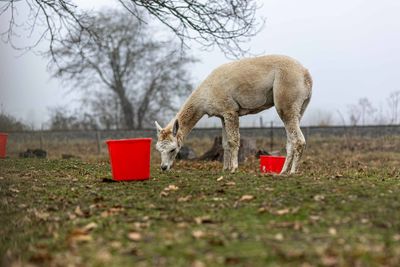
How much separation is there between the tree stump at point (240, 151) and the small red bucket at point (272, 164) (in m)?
5.01

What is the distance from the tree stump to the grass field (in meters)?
8.34

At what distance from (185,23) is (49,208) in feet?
24.3

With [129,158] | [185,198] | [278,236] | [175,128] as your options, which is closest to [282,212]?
[278,236]

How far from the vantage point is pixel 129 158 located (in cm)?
900

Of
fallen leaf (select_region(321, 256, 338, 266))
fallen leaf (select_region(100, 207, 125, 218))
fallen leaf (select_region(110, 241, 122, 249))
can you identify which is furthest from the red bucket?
fallen leaf (select_region(321, 256, 338, 266))

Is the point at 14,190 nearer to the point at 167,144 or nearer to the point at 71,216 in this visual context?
the point at 71,216

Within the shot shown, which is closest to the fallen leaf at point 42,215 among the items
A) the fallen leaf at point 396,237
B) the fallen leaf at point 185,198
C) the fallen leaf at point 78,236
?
the fallen leaf at point 78,236

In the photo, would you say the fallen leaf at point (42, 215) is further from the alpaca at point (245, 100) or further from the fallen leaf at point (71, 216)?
the alpaca at point (245, 100)

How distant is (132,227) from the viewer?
5.24 metres

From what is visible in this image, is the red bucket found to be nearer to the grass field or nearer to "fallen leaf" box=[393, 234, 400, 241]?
the grass field

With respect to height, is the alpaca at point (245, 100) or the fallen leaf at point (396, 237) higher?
the alpaca at point (245, 100)

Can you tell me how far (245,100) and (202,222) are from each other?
218 inches

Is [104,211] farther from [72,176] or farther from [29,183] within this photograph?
[72,176]

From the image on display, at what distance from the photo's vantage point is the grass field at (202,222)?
4.12 m
